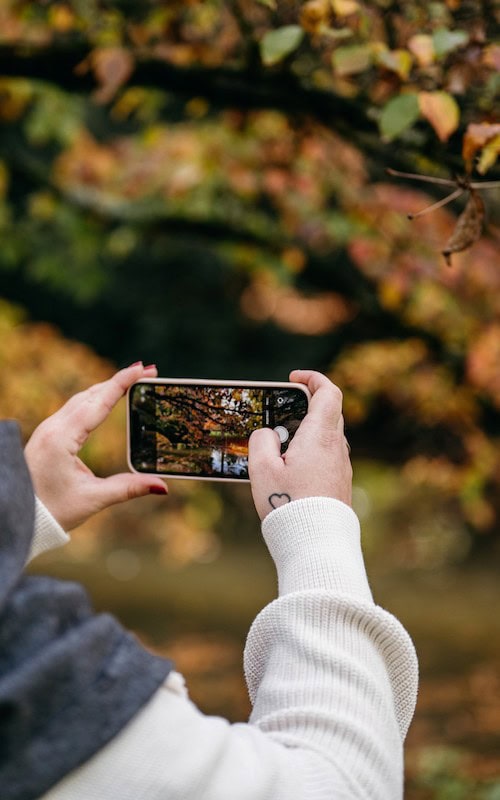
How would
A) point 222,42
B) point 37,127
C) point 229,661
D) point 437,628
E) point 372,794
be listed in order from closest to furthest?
1. point 372,794
2. point 222,42
3. point 37,127
4. point 229,661
5. point 437,628

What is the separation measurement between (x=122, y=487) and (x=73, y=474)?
0.27 ft

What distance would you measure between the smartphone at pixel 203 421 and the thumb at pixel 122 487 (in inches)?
6.5

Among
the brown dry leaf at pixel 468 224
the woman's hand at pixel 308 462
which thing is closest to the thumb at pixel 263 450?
the woman's hand at pixel 308 462

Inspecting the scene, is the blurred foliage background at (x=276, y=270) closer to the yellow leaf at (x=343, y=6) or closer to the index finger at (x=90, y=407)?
the yellow leaf at (x=343, y=6)

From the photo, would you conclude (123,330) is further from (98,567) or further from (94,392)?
(94,392)

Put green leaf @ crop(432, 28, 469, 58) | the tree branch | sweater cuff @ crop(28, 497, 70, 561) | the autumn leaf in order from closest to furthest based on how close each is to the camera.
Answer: sweater cuff @ crop(28, 497, 70, 561) < the autumn leaf < green leaf @ crop(432, 28, 469, 58) < the tree branch

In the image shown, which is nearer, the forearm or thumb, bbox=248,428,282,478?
the forearm

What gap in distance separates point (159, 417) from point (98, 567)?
40.2 feet

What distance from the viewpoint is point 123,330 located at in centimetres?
1388

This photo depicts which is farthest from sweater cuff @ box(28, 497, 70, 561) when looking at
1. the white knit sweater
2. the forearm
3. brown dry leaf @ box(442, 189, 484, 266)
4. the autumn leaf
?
the autumn leaf

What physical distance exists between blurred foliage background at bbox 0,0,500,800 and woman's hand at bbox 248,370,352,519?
2.16 feet

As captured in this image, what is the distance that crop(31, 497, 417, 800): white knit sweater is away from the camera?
2.92 feet

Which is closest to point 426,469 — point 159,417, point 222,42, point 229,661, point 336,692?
point 222,42

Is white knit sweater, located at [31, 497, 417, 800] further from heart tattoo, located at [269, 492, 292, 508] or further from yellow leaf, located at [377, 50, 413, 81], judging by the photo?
yellow leaf, located at [377, 50, 413, 81]
